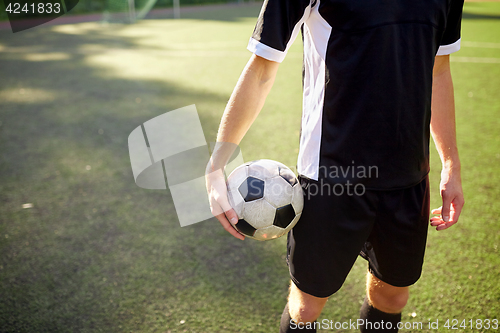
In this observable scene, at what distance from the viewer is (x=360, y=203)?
1.24m

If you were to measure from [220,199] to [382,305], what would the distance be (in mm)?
900

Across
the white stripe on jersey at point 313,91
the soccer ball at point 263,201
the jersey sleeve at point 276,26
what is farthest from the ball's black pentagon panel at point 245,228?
the jersey sleeve at point 276,26

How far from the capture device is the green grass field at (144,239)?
195cm

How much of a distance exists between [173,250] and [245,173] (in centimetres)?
136

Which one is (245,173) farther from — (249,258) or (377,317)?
(249,258)

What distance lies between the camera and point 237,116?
1157 millimetres

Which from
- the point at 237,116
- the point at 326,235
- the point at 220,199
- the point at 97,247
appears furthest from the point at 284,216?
the point at 97,247

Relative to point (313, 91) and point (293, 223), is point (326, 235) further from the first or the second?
point (313, 91)

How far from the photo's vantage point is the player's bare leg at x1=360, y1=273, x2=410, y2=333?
4.78 ft

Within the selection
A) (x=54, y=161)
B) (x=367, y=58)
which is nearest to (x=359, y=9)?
(x=367, y=58)

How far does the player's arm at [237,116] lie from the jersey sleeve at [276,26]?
52 mm

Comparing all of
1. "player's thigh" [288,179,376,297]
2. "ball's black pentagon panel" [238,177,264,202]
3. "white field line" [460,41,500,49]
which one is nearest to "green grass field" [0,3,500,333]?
"player's thigh" [288,179,376,297]

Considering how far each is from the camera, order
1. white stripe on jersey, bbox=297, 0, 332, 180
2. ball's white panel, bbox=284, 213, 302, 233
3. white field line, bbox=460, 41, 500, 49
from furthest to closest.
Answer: white field line, bbox=460, 41, 500, 49, ball's white panel, bbox=284, 213, 302, 233, white stripe on jersey, bbox=297, 0, 332, 180

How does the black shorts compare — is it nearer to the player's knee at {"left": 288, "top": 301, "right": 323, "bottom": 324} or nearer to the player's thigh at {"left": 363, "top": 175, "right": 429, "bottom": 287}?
the player's thigh at {"left": 363, "top": 175, "right": 429, "bottom": 287}
